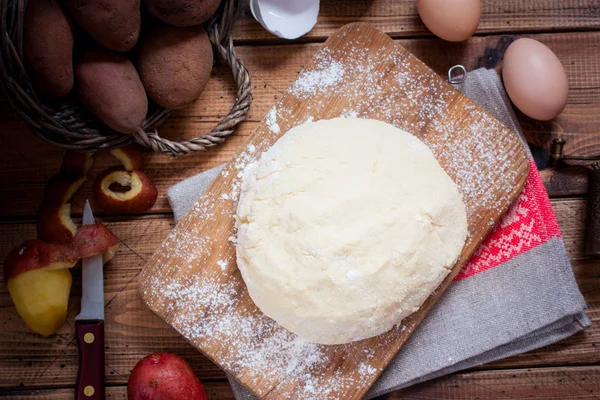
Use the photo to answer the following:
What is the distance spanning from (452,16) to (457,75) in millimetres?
189

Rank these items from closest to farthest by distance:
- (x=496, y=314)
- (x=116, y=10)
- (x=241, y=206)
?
(x=116, y=10)
(x=241, y=206)
(x=496, y=314)

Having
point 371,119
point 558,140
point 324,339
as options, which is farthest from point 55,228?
point 558,140

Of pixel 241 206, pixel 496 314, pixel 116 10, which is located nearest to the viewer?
pixel 116 10

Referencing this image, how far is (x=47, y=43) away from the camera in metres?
1.09

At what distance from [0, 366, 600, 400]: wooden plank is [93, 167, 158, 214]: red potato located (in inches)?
18.3

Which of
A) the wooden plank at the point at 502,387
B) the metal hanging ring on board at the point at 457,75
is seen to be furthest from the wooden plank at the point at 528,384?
the metal hanging ring on board at the point at 457,75

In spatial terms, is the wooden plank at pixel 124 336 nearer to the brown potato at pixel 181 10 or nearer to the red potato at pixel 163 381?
the red potato at pixel 163 381

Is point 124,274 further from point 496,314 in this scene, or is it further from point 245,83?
point 496,314

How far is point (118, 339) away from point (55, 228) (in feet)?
1.07

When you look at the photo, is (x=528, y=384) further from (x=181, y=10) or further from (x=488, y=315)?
(x=181, y=10)

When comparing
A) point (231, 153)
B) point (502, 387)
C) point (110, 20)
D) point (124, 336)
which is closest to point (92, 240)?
point (124, 336)

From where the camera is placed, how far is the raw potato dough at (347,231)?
3.73 feet

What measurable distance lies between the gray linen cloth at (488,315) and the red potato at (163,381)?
10 centimetres

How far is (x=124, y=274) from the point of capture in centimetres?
141
